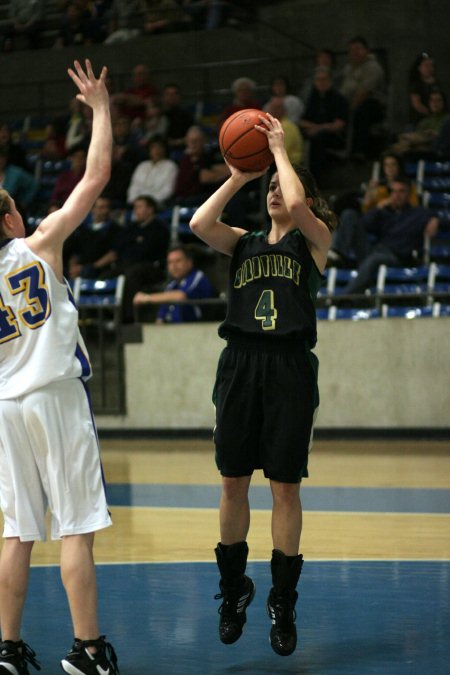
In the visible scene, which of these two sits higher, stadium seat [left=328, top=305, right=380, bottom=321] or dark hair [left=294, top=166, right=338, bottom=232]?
dark hair [left=294, top=166, right=338, bottom=232]

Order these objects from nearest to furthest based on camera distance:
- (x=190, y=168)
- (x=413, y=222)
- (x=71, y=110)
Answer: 1. (x=413, y=222)
2. (x=190, y=168)
3. (x=71, y=110)

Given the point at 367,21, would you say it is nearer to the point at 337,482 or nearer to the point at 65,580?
the point at 337,482

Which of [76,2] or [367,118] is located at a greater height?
[76,2]

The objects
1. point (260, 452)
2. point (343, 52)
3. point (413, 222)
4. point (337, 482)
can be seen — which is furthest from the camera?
point (343, 52)

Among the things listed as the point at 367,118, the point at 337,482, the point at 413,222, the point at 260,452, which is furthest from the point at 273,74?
the point at 260,452

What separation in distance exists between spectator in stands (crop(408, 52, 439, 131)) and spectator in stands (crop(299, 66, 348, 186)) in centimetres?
84

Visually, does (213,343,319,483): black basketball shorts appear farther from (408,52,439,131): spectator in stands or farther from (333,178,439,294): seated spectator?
(408,52,439,131): spectator in stands

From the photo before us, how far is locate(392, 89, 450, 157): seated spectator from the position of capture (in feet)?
46.4

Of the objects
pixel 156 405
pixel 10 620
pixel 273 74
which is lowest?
pixel 156 405

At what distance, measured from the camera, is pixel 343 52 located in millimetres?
16547

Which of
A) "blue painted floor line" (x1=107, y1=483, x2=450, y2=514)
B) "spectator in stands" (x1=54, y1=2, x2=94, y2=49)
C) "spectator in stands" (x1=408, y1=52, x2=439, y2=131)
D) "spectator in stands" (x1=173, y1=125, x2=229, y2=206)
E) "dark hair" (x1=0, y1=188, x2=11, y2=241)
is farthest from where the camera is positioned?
"spectator in stands" (x1=54, y1=2, x2=94, y2=49)

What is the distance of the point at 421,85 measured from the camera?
14523 millimetres

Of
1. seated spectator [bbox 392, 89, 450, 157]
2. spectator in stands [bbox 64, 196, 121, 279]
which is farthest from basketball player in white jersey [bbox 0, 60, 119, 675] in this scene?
seated spectator [bbox 392, 89, 450, 157]

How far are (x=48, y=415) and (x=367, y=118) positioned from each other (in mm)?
11405
